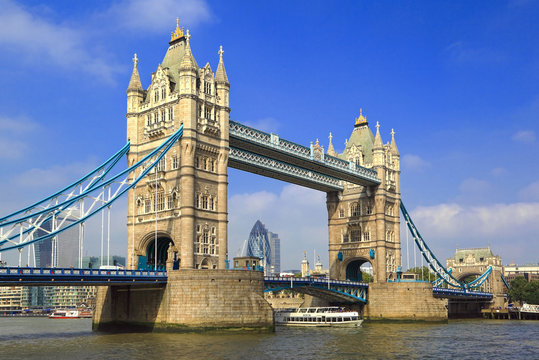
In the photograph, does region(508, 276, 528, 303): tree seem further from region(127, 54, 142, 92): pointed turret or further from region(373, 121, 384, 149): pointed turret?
region(127, 54, 142, 92): pointed turret

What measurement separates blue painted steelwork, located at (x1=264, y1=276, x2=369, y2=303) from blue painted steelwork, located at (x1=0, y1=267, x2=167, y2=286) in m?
18.0

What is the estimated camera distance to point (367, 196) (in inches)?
3821

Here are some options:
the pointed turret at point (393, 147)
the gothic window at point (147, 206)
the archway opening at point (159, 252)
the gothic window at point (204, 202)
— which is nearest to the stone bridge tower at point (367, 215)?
the pointed turret at point (393, 147)

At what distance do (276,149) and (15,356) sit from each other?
137 feet

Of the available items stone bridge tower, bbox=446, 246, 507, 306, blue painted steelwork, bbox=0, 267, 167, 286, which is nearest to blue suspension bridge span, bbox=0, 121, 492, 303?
blue painted steelwork, bbox=0, 267, 167, 286

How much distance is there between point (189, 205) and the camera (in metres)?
64.1

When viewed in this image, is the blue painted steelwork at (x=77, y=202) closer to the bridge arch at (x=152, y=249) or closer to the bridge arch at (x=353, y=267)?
the bridge arch at (x=152, y=249)

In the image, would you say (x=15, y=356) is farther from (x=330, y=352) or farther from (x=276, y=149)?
(x=276, y=149)

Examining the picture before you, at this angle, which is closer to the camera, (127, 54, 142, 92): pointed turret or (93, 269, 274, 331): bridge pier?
(93, 269, 274, 331): bridge pier

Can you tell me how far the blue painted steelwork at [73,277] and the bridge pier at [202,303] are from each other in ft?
7.68

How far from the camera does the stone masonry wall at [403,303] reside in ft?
279

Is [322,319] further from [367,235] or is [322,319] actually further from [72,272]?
[72,272]

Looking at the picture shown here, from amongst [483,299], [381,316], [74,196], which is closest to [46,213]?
[74,196]

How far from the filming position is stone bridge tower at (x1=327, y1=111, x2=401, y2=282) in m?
95.4
